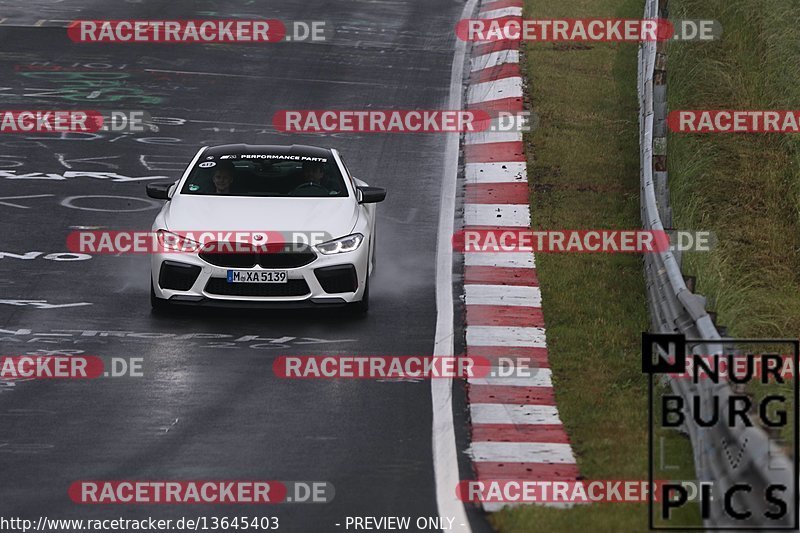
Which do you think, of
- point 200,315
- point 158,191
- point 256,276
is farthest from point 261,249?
point 158,191

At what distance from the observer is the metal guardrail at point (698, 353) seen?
7.86 metres

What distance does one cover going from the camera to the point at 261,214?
45.6 feet

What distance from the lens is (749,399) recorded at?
8891 millimetres

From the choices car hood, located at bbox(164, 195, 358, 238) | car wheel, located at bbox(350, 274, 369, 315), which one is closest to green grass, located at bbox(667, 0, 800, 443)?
car wheel, located at bbox(350, 274, 369, 315)

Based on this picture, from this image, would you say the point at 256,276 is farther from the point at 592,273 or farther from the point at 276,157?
the point at 592,273

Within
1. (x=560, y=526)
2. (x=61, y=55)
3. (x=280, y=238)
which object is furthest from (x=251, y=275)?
(x=61, y=55)

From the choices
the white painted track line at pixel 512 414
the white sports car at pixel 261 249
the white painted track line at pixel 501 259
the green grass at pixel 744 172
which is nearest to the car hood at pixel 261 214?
the white sports car at pixel 261 249

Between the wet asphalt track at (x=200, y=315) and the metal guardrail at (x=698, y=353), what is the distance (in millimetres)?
1703

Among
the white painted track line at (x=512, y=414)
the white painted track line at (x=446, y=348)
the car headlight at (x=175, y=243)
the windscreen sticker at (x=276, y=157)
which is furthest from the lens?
the windscreen sticker at (x=276, y=157)

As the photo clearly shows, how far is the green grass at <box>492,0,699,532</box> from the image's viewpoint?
999 centimetres

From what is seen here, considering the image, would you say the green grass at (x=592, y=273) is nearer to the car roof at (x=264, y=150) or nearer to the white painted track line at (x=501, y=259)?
the white painted track line at (x=501, y=259)

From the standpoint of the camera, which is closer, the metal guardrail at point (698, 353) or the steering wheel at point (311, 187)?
the metal guardrail at point (698, 353)

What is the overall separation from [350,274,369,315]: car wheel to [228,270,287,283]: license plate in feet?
2.49

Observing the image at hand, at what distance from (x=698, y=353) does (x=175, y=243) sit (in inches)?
209
